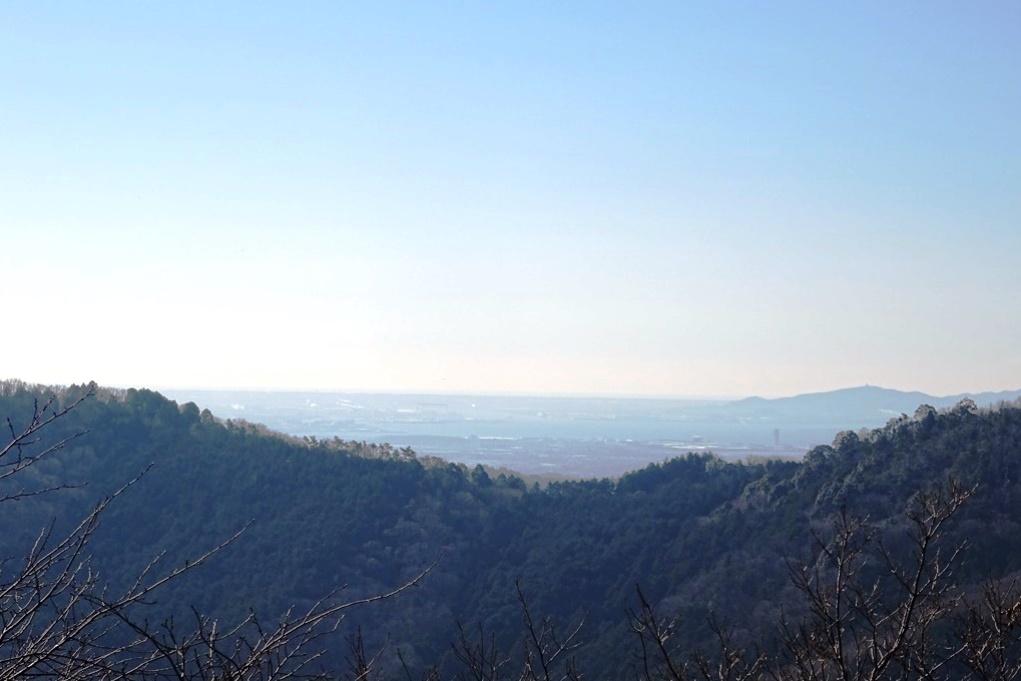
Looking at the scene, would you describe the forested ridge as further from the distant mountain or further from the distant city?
the distant mountain

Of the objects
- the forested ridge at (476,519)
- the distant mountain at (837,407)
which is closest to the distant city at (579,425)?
the distant mountain at (837,407)

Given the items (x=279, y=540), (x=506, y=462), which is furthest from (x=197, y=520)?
(x=506, y=462)

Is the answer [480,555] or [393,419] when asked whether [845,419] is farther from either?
[480,555]

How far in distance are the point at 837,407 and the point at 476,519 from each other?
199 feet

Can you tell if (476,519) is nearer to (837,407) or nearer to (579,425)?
(837,407)

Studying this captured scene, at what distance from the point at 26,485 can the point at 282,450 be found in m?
7.62

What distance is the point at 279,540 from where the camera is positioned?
30328mm

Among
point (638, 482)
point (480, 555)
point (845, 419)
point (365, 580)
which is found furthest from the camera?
point (845, 419)

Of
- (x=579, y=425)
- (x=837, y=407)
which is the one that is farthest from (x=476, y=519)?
(x=579, y=425)

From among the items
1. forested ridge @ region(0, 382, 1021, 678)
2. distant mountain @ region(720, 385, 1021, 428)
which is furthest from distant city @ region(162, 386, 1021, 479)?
forested ridge @ region(0, 382, 1021, 678)

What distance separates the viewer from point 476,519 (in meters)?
34.1

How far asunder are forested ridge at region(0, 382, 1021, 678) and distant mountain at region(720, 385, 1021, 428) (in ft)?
157

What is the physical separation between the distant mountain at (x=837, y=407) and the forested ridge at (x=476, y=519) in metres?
48.0

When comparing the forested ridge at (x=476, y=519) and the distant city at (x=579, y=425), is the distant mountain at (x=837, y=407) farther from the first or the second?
the forested ridge at (x=476, y=519)
